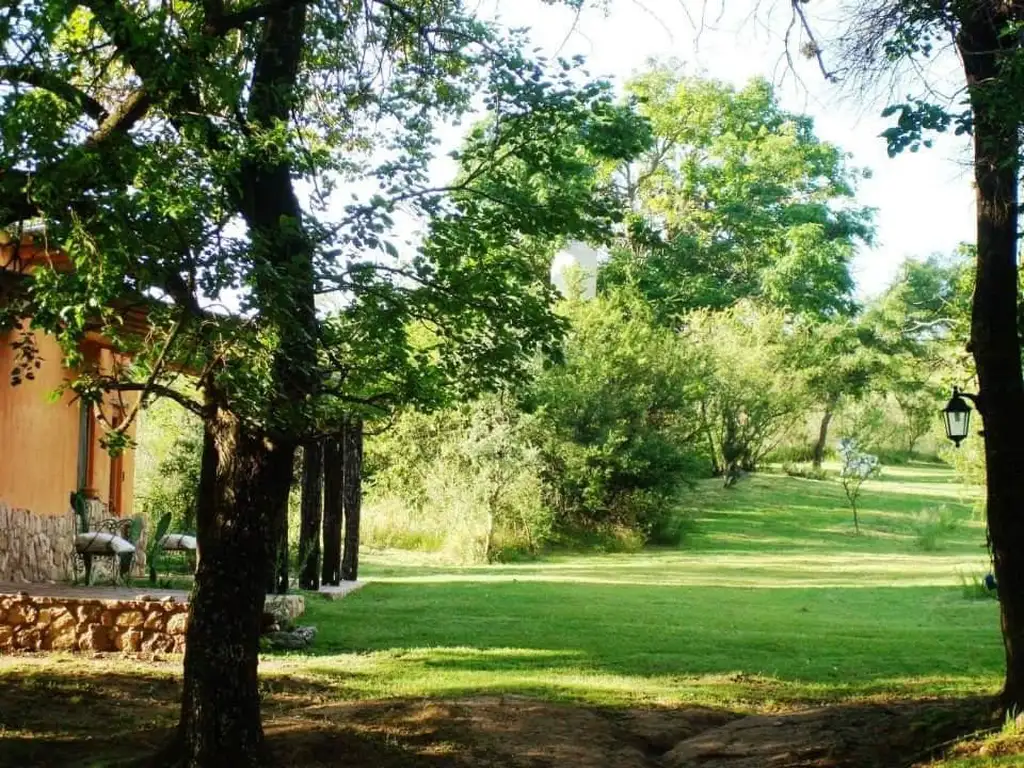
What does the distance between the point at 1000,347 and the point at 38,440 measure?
11113 millimetres

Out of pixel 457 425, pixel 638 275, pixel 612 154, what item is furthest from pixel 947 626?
pixel 638 275

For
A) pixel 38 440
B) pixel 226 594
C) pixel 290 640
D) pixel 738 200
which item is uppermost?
pixel 738 200

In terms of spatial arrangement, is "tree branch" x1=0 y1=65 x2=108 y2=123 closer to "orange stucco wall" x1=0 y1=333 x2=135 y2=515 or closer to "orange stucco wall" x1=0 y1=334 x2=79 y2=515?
"orange stucco wall" x1=0 y1=333 x2=135 y2=515

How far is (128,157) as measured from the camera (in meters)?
5.14

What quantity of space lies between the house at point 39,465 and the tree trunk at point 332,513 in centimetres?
315

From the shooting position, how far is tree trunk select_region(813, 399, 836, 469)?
41.0 meters

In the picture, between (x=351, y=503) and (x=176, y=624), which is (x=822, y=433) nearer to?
(x=351, y=503)

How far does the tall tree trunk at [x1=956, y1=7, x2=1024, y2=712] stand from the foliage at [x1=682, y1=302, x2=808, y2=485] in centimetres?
2551

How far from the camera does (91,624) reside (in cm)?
1035

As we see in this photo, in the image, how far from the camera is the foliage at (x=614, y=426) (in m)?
26.9

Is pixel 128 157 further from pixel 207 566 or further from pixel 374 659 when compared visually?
pixel 374 659

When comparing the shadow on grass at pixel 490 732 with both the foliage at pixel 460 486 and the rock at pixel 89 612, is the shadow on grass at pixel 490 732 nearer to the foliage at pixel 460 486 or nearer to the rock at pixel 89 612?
the rock at pixel 89 612

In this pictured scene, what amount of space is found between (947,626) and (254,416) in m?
10.5


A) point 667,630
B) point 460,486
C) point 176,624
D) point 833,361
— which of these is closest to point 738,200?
point 833,361
